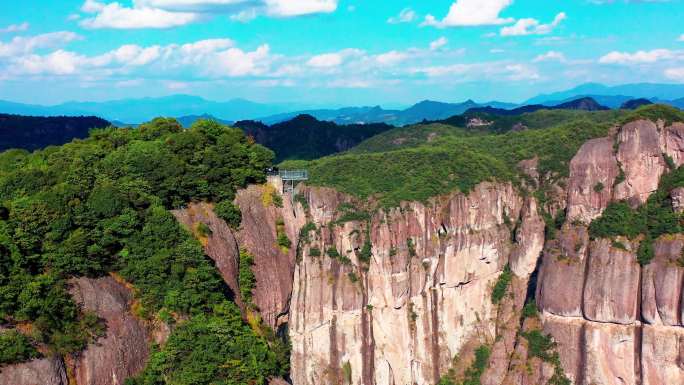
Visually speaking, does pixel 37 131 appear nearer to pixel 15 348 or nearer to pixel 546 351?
pixel 546 351

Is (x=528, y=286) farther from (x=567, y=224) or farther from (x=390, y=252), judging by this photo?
(x=390, y=252)

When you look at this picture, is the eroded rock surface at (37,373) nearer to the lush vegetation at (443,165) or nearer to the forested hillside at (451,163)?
the forested hillside at (451,163)

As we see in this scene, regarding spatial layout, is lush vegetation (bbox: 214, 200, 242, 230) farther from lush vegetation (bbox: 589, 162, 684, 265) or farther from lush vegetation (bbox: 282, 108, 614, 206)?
lush vegetation (bbox: 589, 162, 684, 265)

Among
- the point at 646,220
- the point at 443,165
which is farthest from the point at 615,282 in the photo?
the point at 443,165

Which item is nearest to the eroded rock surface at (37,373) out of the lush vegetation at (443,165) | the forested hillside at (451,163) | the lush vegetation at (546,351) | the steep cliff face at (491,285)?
the steep cliff face at (491,285)

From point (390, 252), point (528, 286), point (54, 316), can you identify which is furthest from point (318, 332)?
point (54, 316)
